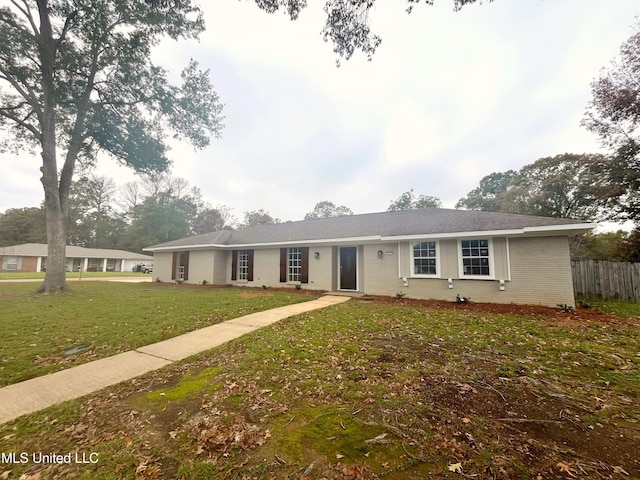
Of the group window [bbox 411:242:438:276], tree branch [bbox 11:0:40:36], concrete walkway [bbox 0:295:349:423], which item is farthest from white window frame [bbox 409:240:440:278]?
tree branch [bbox 11:0:40:36]

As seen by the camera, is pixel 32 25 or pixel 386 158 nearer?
pixel 32 25

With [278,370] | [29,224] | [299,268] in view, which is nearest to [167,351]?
[278,370]

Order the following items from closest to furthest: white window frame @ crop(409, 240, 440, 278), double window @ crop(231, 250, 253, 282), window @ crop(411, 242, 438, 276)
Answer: white window frame @ crop(409, 240, 440, 278), window @ crop(411, 242, 438, 276), double window @ crop(231, 250, 253, 282)

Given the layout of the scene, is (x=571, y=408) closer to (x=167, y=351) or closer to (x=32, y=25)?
(x=167, y=351)

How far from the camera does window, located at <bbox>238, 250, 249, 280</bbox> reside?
1471 cm

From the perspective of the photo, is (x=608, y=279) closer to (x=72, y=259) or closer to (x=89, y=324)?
(x=89, y=324)

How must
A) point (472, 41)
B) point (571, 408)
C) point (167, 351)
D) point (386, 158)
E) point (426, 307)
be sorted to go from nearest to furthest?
point (571, 408) < point (167, 351) < point (472, 41) < point (426, 307) < point (386, 158)

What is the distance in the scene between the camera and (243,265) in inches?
587

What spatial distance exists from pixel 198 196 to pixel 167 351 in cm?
4328

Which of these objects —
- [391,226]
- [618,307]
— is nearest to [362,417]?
[391,226]

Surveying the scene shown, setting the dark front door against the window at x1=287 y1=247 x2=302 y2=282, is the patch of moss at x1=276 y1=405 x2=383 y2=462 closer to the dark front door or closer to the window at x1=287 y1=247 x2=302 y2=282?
the dark front door

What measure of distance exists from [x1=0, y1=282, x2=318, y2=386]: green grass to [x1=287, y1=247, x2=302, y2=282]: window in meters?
2.95

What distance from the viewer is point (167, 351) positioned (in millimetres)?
4527

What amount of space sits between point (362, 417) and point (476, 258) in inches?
325
